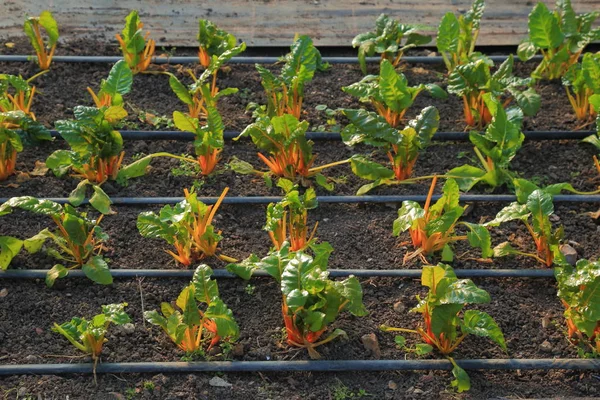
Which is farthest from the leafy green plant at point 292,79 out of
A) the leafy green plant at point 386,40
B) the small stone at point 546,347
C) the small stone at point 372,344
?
the small stone at point 546,347

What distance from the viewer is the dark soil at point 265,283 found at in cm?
299

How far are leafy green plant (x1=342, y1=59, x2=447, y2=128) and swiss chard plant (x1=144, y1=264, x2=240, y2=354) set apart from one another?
4.18ft

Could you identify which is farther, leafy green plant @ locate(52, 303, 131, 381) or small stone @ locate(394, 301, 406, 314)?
small stone @ locate(394, 301, 406, 314)

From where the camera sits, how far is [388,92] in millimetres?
3887

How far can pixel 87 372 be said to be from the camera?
298 centimetres

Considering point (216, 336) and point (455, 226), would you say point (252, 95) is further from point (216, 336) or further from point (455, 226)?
point (216, 336)

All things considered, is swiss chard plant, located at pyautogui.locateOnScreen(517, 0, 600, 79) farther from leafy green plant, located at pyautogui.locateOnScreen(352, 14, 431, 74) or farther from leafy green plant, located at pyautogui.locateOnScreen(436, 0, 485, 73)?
leafy green plant, located at pyautogui.locateOnScreen(352, 14, 431, 74)

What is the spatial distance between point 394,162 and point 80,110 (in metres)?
1.35

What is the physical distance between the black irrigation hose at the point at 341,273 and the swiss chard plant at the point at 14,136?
601mm

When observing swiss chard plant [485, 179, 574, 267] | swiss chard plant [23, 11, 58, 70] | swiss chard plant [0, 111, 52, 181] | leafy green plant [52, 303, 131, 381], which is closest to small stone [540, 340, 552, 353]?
swiss chard plant [485, 179, 574, 267]

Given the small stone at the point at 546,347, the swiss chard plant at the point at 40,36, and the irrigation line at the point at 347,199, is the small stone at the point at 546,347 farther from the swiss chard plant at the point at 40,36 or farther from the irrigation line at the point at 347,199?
the swiss chard plant at the point at 40,36

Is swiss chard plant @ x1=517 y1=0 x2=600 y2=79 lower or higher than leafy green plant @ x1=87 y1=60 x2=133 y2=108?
higher

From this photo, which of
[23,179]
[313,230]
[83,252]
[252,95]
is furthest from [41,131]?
[313,230]

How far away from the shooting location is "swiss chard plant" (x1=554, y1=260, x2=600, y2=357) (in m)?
3.02
